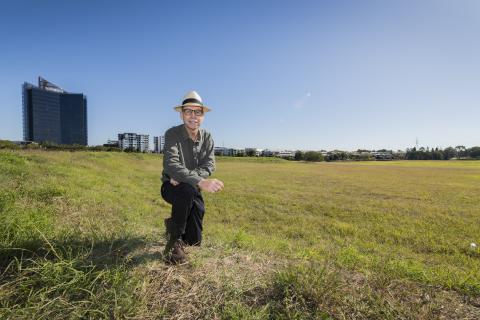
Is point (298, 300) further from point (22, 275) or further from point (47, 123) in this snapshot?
point (47, 123)

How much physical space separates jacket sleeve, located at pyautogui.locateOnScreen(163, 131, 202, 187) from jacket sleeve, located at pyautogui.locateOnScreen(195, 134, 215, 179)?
237 millimetres

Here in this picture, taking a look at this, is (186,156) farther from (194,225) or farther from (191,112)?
(194,225)

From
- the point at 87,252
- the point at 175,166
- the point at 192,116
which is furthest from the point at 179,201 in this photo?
the point at 87,252

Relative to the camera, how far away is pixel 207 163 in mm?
3896

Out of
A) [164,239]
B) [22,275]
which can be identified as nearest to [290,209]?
[164,239]

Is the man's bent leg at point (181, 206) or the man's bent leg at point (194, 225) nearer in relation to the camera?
the man's bent leg at point (181, 206)

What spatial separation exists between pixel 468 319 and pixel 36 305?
3766 millimetres

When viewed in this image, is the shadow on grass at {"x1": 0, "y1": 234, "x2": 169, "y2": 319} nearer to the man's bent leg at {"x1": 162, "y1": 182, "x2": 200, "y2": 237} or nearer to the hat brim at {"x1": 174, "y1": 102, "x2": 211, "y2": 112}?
the man's bent leg at {"x1": 162, "y1": 182, "x2": 200, "y2": 237}

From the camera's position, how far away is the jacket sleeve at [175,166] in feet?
10.8

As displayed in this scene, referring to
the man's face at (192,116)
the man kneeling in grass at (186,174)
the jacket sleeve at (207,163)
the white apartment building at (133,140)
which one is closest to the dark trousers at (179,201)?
the man kneeling in grass at (186,174)

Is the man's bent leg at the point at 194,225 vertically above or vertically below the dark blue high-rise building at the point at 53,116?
below

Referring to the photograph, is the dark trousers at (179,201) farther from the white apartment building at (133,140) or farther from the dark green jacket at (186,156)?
the white apartment building at (133,140)

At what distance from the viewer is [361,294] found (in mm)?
2648

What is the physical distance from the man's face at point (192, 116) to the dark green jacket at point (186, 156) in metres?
0.14
